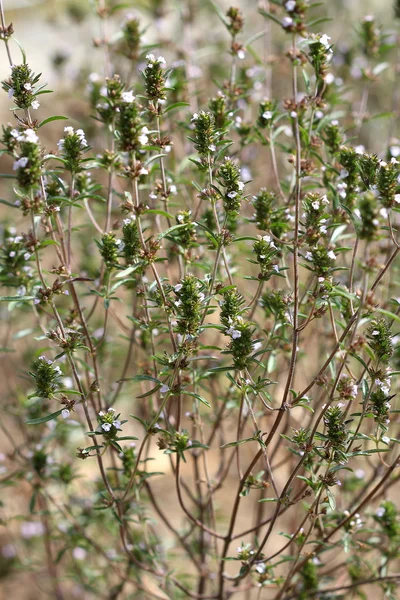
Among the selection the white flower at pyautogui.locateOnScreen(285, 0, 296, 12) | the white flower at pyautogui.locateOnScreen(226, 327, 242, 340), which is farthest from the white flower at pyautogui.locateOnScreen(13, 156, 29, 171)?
the white flower at pyautogui.locateOnScreen(285, 0, 296, 12)

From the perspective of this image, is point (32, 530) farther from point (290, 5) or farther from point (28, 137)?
point (290, 5)

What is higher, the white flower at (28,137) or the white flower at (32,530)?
the white flower at (28,137)

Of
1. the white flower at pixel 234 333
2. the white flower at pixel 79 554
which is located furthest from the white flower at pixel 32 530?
the white flower at pixel 234 333

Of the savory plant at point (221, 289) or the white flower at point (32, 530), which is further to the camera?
the white flower at point (32, 530)

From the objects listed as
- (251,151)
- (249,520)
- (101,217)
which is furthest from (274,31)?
(249,520)

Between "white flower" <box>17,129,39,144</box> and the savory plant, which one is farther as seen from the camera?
the savory plant

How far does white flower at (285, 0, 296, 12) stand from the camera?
2129 mm

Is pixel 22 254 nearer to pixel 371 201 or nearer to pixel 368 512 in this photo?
pixel 371 201

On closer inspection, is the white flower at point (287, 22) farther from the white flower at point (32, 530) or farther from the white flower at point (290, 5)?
the white flower at point (32, 530)

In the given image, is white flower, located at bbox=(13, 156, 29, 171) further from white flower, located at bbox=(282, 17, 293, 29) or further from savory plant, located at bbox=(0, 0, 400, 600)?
white flower, located at bbox=(282, 17, 293, 29)

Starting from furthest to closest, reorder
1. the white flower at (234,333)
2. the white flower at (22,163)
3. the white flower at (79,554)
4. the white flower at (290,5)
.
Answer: the white flower at (79,554)
the white flower at (290,5)
the white flower at (234,333)
the white flower at (22,163)

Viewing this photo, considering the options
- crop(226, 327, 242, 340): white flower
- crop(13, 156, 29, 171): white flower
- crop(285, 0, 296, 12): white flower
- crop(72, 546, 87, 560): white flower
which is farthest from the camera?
crop(72, 546, 87, 560): white flower

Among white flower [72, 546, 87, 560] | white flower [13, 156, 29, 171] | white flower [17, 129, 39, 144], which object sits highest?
white flower [17, 129, 39, 144]

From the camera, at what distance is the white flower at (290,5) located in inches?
83.8
